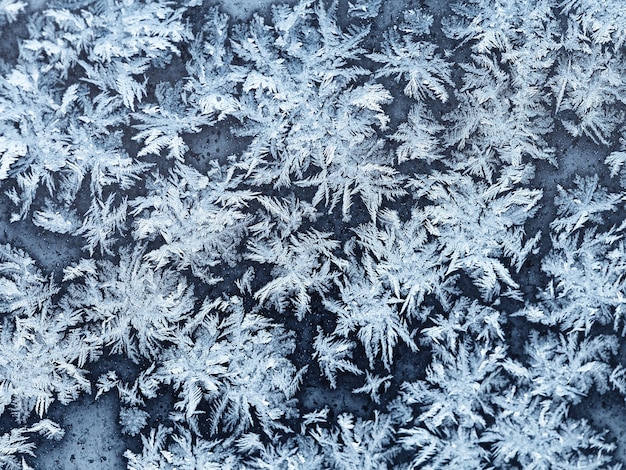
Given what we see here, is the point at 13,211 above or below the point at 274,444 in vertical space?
above

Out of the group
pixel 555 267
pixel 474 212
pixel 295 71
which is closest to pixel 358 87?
pixel 295 71

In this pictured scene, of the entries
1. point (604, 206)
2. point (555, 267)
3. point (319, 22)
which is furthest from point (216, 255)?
point (604, 206)

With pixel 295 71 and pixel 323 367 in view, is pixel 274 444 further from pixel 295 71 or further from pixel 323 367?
pixel 295 71

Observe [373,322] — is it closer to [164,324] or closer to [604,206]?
[164,324]

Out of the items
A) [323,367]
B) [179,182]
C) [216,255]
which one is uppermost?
[179,182]

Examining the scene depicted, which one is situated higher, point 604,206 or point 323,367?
point 604,206

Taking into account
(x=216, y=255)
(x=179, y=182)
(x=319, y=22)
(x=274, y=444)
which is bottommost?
(x=274, y=444)
